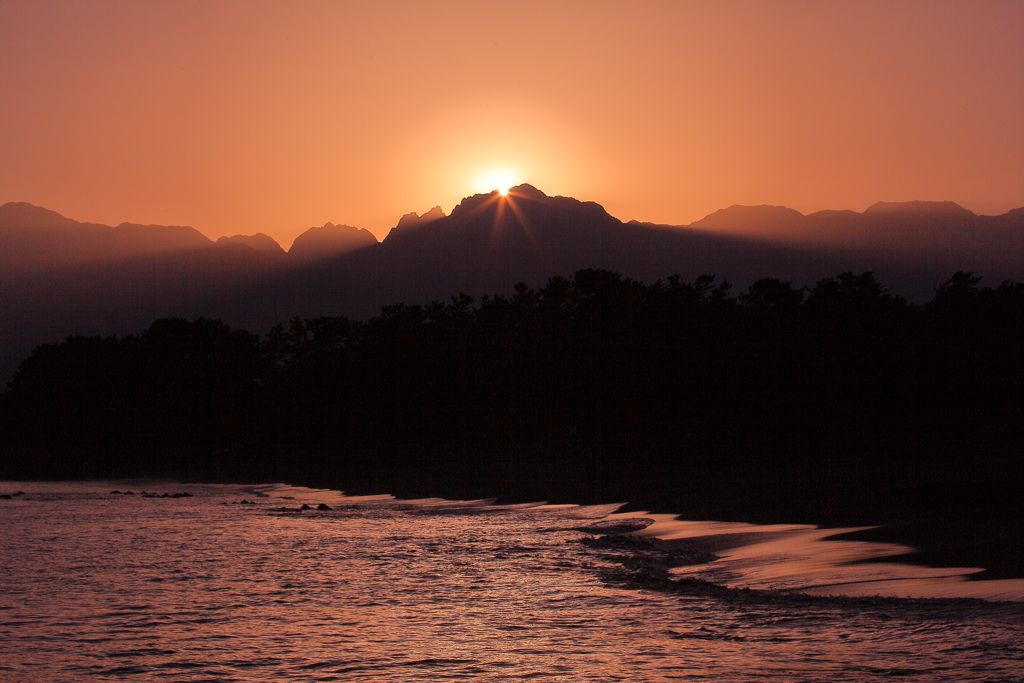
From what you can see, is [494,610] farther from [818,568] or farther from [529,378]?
[529,378]

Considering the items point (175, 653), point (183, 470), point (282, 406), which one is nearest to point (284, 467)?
point (183, 470)

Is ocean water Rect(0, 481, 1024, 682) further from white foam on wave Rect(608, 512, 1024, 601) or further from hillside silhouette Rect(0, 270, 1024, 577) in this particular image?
hillside silhouette Rect(0, 270, 1024, 577)

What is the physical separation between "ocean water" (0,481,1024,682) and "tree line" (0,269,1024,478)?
123ft

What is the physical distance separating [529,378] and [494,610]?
212 feet

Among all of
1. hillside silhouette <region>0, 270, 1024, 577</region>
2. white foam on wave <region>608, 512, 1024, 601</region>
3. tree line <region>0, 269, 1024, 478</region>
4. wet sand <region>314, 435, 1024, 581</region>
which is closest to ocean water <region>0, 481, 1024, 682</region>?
white foam on wave <region>608, 512, 1024, 601</region>

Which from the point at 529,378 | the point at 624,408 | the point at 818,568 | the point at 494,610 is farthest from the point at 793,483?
the point at 529,378

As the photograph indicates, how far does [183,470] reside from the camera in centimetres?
8394

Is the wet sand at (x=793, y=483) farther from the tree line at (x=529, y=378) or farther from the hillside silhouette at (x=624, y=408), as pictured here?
the tree line at (x=529, y=378)

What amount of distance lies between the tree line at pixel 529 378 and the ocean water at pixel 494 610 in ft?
123

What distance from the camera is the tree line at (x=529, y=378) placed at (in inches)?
2375

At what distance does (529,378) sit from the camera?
8000cm

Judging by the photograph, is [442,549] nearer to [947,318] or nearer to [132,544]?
[132,544]

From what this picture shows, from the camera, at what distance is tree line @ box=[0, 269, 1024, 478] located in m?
60.3

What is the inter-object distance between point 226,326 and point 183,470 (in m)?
47.8
